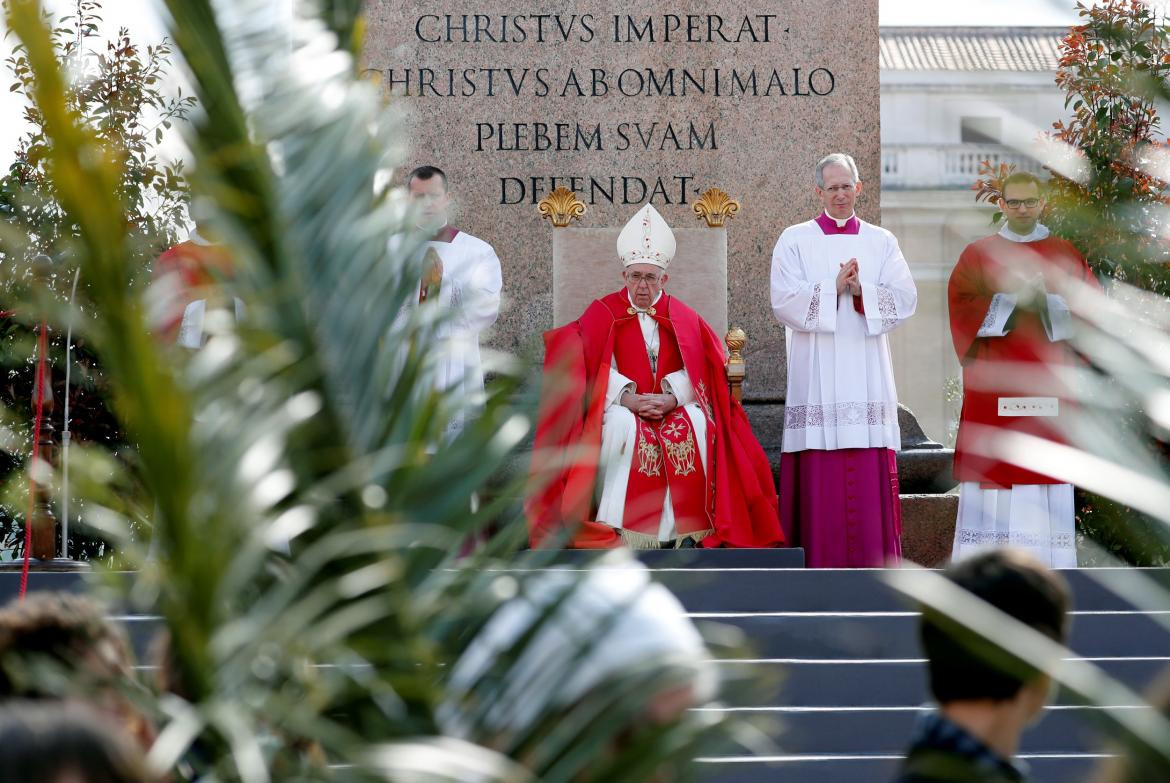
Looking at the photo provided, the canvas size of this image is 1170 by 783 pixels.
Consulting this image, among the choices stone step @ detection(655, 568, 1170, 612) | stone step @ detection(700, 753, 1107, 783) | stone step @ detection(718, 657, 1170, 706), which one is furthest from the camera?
stone step @ detection(655, 568, 1170, 612)

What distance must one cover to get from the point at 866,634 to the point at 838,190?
11.6 ft

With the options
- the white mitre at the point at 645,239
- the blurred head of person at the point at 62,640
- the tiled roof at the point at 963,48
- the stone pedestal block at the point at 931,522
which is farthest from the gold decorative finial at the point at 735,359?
the tiled roof at the point at 963,48

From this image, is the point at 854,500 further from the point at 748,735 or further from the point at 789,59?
the point at 748,735

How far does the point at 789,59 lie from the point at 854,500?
10.4ft

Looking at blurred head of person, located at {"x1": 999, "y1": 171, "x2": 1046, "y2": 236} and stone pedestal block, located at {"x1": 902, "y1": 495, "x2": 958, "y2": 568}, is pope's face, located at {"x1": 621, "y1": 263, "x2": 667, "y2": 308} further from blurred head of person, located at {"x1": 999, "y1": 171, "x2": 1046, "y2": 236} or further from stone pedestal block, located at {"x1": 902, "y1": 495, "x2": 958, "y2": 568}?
stone pedestal block, located at {"x1": 902, "y1": 495, "x2": 958, "y2": 568}

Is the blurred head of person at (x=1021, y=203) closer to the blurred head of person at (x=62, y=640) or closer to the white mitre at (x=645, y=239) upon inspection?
the white mitre at (x=645, y=239)

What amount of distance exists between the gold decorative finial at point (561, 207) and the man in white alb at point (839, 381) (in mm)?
1144

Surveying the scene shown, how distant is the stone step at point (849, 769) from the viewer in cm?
466

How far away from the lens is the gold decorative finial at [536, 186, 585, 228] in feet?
29.9

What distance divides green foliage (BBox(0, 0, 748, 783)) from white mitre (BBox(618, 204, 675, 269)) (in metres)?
7.91

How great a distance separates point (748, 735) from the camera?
0.84 metres

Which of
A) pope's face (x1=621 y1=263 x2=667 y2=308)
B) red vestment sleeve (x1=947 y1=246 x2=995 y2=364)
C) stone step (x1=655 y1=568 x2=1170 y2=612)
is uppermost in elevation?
pope's face (x1=621 y1=263 x2=667 y2=308)

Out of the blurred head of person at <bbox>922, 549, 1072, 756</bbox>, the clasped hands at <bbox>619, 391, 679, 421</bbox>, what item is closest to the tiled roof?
the clasped hands at <bbox>619, 391, 679, 421</bbox>

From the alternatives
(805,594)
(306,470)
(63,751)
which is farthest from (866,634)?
(306,470)
